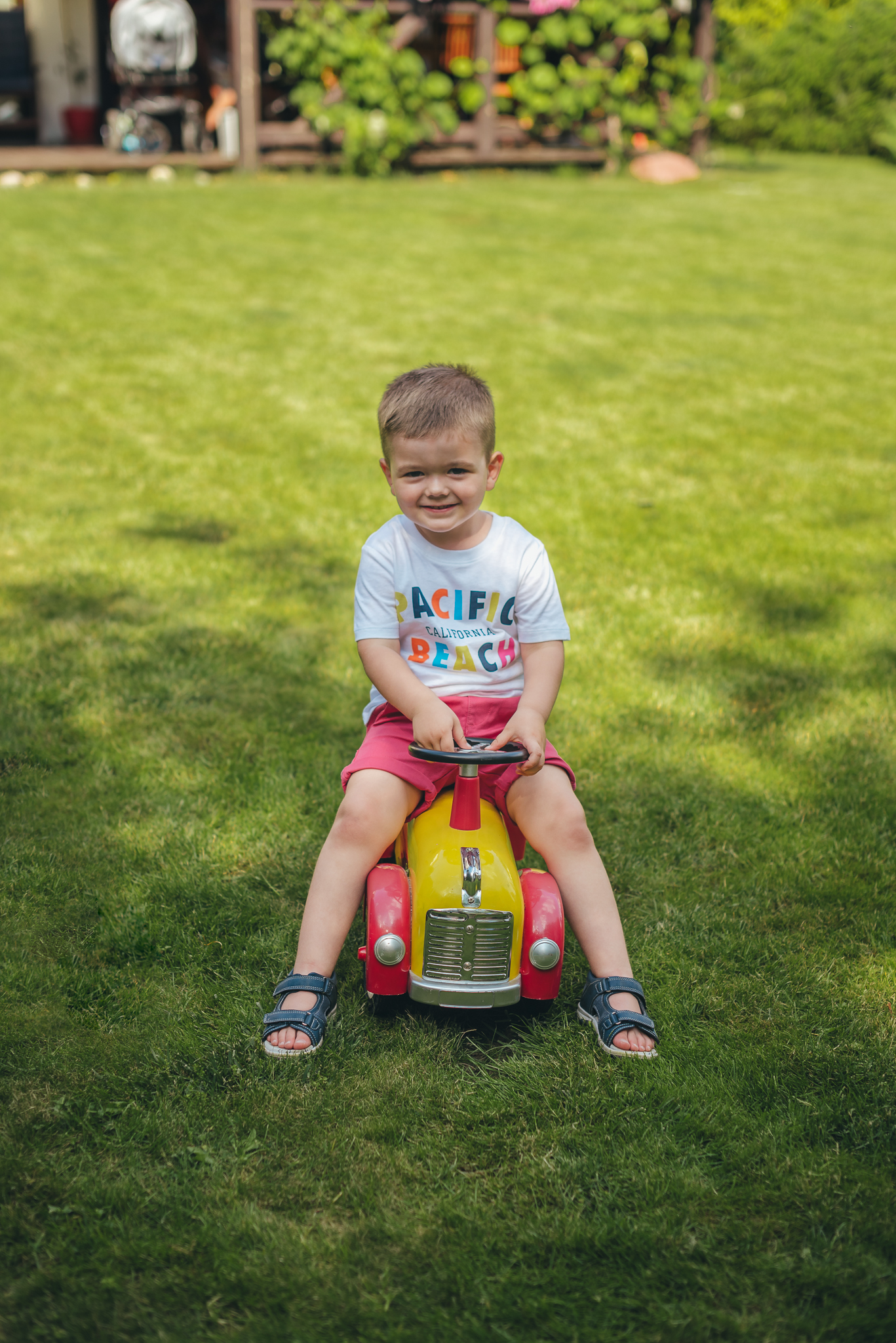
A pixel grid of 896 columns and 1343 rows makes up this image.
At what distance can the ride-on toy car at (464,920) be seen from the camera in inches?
87.6

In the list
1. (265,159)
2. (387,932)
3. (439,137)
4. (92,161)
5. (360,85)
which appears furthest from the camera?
(439,137)

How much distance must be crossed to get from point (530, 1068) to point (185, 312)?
654cm

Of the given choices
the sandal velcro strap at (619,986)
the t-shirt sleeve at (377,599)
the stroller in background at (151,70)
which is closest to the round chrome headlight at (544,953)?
the sandal velcro strap at (619,986)

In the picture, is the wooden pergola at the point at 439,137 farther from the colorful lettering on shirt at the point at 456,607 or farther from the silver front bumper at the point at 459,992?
the silver front bumper at the point at 459,992

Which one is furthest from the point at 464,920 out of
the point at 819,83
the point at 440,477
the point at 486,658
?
the point at 819,83

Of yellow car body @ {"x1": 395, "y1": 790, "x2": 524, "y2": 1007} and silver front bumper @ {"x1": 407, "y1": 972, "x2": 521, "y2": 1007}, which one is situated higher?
yellow car body @ {"x1": 395, "y1": 790, "x2": 524, "y2": 1007}

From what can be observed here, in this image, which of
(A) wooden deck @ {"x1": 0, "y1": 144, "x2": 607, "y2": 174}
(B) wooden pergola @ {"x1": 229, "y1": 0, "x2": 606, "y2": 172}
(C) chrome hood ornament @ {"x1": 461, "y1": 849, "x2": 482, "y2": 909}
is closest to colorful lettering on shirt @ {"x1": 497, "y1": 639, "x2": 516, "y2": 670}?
(C) chrome hood ornament @ {"x1": 461, "y1": 849, "x2": 482, "y2": 909}

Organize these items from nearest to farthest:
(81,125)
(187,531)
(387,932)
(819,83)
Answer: (387,932) < (187,531) < (81,125) < (819,83)

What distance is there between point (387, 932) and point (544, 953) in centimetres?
30

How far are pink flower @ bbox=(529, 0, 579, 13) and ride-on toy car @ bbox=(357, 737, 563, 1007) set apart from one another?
12.5 meters

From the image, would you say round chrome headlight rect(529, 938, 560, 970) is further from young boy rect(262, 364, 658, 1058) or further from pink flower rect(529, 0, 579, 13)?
pink flower rect(529, 0, 579, 13)

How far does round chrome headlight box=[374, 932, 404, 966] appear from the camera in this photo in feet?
7.44

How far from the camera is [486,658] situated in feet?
8.39

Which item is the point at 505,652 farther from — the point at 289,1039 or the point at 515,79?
the point at 515,79
